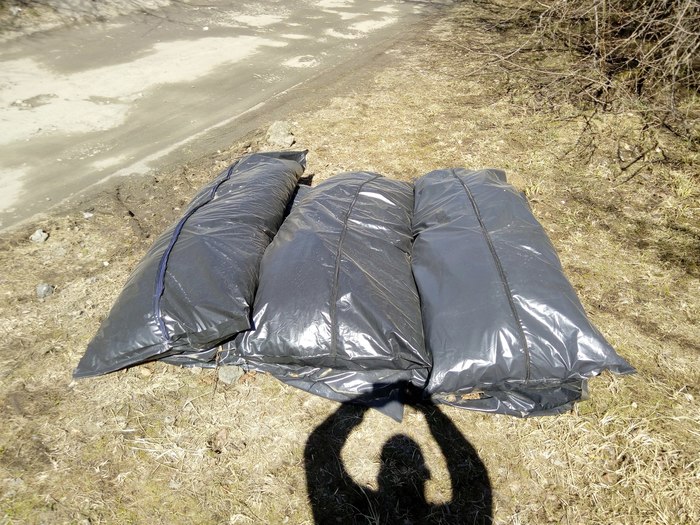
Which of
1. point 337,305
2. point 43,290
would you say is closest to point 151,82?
point 43,290

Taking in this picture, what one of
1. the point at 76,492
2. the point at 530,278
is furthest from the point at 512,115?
the point at 76,492

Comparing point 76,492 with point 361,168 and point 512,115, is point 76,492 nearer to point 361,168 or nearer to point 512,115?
point 361,168

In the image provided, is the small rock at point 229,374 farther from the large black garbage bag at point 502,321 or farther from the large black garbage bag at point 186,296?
the large black garbage bag at point 502,321

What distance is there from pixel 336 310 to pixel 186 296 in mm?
886

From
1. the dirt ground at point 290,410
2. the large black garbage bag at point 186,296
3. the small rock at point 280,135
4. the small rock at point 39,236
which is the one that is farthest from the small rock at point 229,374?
the small rock at point 280,135

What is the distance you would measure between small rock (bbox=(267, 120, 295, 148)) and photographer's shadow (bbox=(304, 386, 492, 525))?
3701 mm

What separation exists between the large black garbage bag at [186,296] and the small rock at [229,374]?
0.59 ft

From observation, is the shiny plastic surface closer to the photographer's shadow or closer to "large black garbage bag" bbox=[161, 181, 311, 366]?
"large black garbage bag" bbox=[161, 181, 311, 366]

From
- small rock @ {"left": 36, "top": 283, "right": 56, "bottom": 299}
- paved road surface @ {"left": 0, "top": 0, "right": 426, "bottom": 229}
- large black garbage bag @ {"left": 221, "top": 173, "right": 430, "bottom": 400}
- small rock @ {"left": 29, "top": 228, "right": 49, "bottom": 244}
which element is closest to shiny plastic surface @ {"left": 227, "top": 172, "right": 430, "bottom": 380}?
large black garbage bag @ {"left": 221, "top": 173, "right": 430, "bottom": 400}

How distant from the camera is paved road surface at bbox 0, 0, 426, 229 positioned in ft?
16.8

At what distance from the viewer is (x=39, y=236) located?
13.2ft

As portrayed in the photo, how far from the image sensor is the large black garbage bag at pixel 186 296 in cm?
255

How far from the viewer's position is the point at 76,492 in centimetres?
234

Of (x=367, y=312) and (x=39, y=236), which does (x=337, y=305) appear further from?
(x=39, y=236)
